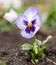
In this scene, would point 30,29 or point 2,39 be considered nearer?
point 30,29

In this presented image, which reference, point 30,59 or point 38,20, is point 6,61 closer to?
point 30,59

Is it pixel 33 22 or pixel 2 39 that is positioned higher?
pixel 2 39

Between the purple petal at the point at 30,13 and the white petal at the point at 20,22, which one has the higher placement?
the purple petal at the point at 30,13

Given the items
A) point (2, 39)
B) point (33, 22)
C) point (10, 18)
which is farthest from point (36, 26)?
point (2, 39)

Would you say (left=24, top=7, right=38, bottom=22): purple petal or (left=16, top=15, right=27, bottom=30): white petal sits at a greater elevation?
(left=24, top=7, right=38, bottom=22): purple petal

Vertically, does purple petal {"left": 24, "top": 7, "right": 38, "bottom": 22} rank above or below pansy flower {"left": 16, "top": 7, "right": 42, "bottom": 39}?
above
